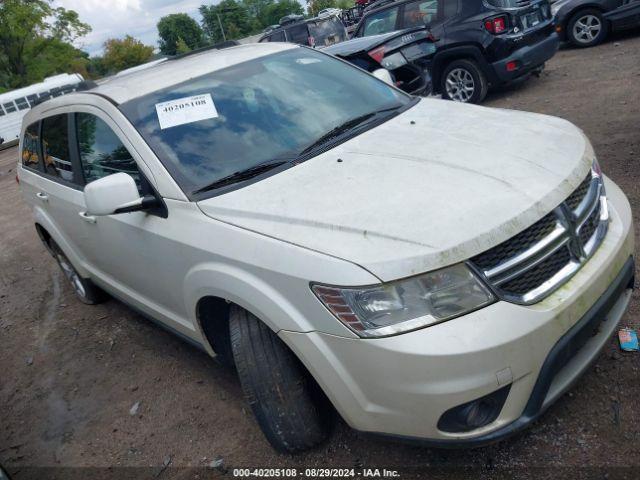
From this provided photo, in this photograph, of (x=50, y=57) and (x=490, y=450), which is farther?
(x=50, y=57)

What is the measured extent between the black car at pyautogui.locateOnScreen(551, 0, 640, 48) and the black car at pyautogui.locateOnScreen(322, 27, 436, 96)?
3923mm

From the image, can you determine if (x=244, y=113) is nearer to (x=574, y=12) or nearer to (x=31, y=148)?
(x=31, y=148)

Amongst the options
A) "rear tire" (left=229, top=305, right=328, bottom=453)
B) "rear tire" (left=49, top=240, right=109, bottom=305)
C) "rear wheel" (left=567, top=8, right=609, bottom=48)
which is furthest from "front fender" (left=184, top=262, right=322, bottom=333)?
"rear wheel" (left=567, top=8, right=609, bottom=48)

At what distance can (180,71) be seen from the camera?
3320mm

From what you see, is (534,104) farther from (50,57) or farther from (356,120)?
(50,57)

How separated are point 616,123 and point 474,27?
2.70m

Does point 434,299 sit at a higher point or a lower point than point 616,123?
higher

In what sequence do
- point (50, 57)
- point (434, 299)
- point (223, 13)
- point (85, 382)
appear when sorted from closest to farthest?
point (434, 299) < point (85, 382) < point (50, 57) < point (223, 13)

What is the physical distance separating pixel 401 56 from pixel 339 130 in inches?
165

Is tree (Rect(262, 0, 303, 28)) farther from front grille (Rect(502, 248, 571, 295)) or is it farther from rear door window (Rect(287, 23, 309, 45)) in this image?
front grille (Rect(502, 248, 571, 295))

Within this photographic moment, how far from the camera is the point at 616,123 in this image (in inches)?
228

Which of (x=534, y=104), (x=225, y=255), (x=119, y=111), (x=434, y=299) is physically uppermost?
(x=119, y=111)

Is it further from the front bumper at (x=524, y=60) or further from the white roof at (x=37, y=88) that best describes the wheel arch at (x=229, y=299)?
the white roof at (x=37, y=88)

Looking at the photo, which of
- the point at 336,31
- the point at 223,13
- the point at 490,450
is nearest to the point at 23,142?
the point at 490,450
